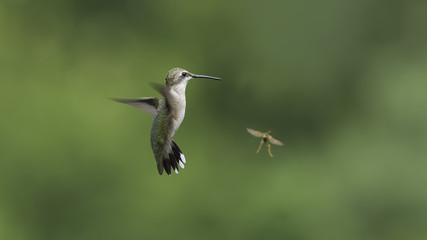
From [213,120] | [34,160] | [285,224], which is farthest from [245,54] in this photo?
[34,160]

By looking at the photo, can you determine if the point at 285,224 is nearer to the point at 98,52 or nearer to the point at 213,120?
the point at 213,120

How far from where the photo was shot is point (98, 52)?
11867mm

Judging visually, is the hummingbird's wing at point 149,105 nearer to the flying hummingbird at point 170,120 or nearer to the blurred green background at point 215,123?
the flying hummingbird at point 170,120

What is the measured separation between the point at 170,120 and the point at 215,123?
949 cm

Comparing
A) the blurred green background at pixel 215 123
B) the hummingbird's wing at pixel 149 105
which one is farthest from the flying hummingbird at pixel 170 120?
the blurred green background at pixel 215 123

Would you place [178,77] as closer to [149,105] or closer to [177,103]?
[177,103]

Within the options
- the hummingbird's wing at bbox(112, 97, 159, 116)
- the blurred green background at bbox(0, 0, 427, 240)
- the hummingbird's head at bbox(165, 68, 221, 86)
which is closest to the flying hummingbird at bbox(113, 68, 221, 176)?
the hummingbird's head at bbox(165, 68, 221, 86)

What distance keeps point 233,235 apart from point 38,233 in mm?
3161

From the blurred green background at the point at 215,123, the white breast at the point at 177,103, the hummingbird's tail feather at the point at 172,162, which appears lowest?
the hummingbird's tail feather at the point at 172,162

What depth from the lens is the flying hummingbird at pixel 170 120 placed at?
6.68ft

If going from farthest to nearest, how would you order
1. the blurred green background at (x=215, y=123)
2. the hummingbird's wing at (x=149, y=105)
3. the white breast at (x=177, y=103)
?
the blurred green background at (x=215, y=123) < the hummingbird's wing at (x=149, y=105) < the white breast at (x=177, y=103)

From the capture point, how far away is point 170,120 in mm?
2180

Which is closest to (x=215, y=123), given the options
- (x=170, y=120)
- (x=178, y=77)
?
(x=170, y=120)

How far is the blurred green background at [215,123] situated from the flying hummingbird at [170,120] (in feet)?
23.6
